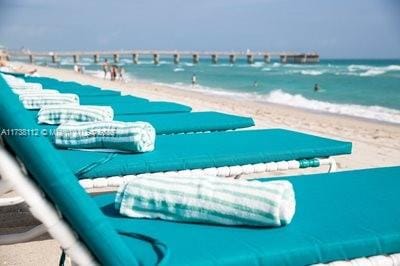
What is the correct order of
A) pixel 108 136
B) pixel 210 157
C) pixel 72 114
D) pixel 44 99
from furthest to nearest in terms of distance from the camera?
1. pixel 44 99
2. pixel 72 114
3. pixel 108 136
4. pixel 210 157

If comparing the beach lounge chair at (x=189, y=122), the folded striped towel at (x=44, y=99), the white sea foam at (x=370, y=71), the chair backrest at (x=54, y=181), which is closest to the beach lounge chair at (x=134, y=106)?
the beach lounge chair at (x=189, y=122)

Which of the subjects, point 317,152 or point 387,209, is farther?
point 317,152

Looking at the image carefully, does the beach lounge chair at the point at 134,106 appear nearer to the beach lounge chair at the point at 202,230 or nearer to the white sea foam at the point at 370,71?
the beach lounge chair at the point at 202,230

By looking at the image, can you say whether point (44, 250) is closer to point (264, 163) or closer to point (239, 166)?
point (239, 166)

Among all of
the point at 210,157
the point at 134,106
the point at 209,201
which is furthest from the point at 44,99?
the point at 209,201

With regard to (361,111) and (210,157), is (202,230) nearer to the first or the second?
(210,157)

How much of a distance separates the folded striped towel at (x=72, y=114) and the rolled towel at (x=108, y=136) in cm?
80

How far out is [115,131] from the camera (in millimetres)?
3072

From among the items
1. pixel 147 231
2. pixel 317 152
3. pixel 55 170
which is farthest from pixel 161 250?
pixel 317 152

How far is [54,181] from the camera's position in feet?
3.97

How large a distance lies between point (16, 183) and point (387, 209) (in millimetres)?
1494

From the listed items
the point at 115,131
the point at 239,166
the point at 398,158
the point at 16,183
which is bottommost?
the point at 398,158

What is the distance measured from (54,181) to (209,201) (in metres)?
0.67

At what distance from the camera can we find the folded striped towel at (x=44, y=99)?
5.02m
